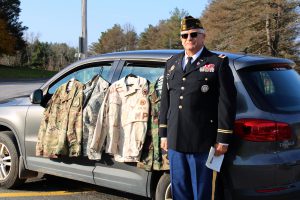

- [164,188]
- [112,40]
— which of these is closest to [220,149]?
[164,188]

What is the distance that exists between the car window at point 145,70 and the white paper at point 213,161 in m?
1.28

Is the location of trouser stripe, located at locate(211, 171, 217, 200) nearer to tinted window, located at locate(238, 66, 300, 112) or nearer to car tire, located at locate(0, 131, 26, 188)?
tinted window, located at locate(238, 66, 300, 112)

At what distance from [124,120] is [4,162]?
6.75ft

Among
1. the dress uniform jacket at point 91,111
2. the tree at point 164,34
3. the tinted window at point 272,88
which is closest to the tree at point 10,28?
the tree at point 164,34

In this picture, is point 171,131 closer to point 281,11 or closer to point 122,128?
point 122,128

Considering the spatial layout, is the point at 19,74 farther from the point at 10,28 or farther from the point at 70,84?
the point at 70,84

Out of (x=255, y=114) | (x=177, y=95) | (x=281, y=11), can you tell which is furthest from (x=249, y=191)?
(x=281, y=11)

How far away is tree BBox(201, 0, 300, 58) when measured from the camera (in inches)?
1619

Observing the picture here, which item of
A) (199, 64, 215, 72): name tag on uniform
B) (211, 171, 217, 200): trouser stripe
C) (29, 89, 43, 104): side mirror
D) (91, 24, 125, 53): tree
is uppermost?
(91, 24, 125, 53): tree

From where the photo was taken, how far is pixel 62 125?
491 centimetres

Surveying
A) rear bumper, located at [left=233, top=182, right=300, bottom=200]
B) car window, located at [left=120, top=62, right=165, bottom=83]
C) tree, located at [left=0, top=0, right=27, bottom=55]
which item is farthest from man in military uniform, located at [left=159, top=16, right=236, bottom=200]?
tree, located at [left=0, top=0, right=27, bottom=55]

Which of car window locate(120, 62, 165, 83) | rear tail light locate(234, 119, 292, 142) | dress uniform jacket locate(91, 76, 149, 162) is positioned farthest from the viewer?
car window locate(120, 62, 165, 83)

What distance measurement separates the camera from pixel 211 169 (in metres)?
3.47

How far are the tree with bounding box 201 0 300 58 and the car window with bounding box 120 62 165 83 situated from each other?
121ft
